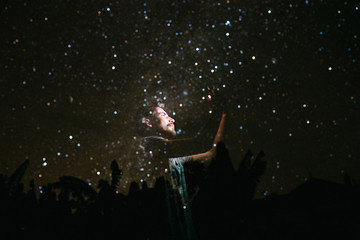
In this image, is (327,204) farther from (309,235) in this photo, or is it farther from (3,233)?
(3,233)

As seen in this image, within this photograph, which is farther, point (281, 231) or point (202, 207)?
point (202, 207)

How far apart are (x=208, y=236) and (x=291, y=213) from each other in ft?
3.61

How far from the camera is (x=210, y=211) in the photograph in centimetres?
289

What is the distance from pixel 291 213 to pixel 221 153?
45.3 inches

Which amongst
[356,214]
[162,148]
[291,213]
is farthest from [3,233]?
[162,148]

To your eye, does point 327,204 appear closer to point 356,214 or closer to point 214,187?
point 356,214

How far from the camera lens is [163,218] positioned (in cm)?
305

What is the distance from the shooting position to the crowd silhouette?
2.79m

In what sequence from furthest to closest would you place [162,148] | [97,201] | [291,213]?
[162,148] → [97,201] → [291,213]

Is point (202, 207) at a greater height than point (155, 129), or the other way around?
point (155, 129)

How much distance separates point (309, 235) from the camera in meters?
2.73

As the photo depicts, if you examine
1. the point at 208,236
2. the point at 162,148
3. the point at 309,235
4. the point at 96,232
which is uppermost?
the point at 162,148

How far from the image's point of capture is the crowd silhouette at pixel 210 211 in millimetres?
2793

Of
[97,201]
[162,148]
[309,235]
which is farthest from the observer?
[162,148]
